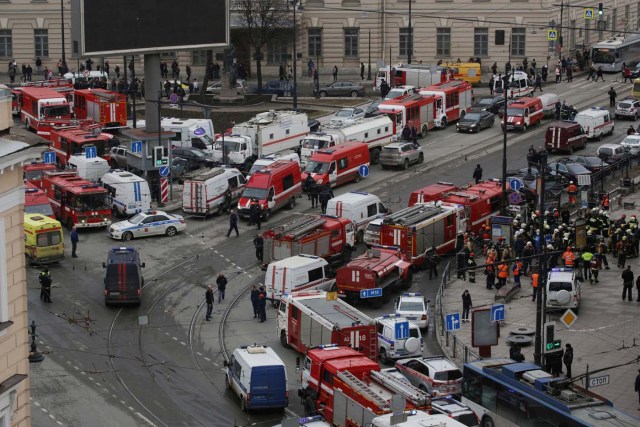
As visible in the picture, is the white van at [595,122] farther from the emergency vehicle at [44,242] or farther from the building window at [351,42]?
the emergency vehicle at [44,242]

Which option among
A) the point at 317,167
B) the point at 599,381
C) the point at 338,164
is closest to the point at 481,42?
the point at 338,164

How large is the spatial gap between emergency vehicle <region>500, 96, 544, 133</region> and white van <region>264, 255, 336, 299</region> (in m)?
32.0

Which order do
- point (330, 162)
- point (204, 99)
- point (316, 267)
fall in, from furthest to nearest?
point (204, 99)
point (330, 162)
point (316, 267)

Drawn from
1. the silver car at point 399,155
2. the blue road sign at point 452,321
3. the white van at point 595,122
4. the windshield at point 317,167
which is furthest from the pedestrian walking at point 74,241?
the white van at point 595,122

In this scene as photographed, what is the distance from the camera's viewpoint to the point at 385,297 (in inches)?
2116

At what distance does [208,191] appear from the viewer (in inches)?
2576

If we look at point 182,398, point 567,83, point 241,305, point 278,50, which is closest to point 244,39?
point 278,50

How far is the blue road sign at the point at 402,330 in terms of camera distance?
4634 cm

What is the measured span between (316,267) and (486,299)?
689 centimetres

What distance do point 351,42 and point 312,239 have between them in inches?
2060

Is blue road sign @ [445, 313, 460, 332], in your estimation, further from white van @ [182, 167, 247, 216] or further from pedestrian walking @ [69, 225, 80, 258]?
white van @ [182, 167, 247, 216]

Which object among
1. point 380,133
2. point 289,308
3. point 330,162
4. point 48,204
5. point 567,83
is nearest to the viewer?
point 289,308

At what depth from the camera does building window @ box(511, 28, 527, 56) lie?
105562 mm

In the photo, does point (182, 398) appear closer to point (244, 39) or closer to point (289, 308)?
point (289, 308)
